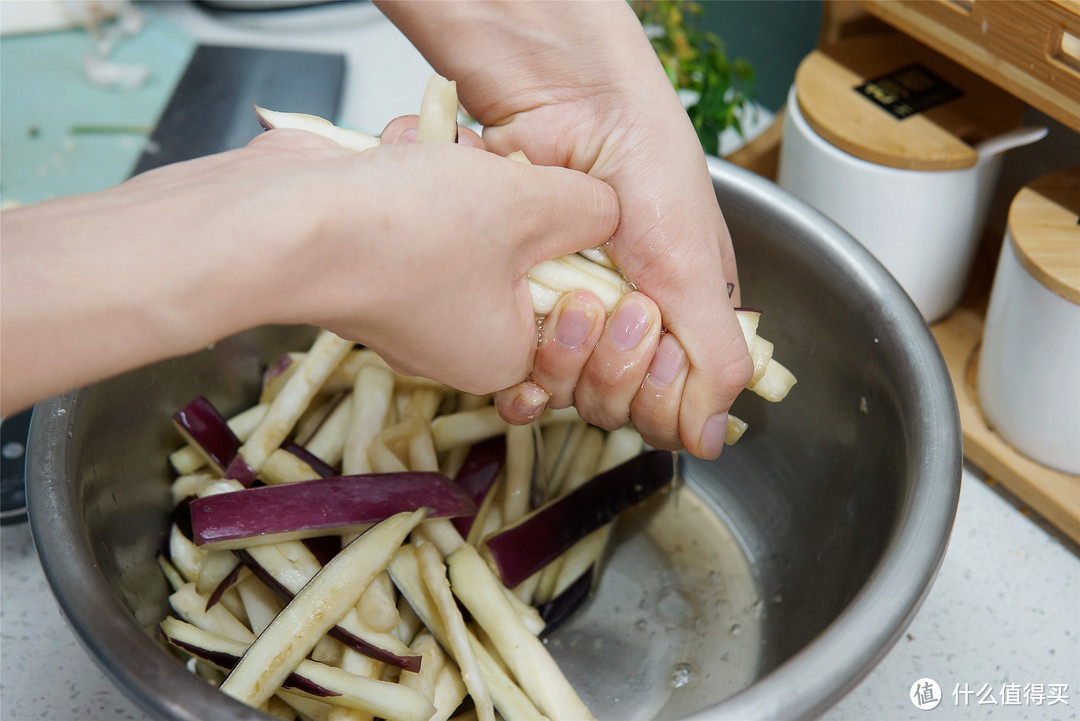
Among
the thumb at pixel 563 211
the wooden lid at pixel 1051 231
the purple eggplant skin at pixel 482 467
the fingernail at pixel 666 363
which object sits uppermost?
the thumb at pixel 563 211

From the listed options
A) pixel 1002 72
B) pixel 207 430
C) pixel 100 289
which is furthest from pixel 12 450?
pixel 1002 72

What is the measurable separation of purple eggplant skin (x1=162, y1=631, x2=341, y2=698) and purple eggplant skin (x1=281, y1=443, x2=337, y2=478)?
0.23 metres

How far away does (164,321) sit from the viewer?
49cm

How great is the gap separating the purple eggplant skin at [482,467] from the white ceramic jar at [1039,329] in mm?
594

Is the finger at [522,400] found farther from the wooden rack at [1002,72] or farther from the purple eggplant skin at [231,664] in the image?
the wooden rack at [1002,72]

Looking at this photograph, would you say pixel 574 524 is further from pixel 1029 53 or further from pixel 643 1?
pixel 643 1

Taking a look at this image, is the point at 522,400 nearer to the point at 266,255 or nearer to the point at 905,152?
the point at 266,255

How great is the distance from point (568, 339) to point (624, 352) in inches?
2.3

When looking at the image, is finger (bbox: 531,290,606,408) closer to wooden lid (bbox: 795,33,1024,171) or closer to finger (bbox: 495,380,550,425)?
finger (bbox: 495,380,550,425)

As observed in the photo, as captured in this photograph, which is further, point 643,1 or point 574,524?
point 643,1

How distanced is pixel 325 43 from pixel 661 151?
3.98ft

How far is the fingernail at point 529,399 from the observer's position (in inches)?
32.3

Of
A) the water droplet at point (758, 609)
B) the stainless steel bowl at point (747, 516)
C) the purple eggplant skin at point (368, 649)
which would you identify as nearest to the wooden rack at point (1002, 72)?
the stainless steel bowl at point (747, 516)

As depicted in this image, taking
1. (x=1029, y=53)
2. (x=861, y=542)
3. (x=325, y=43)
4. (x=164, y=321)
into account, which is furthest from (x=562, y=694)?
(x=325, y=43)
